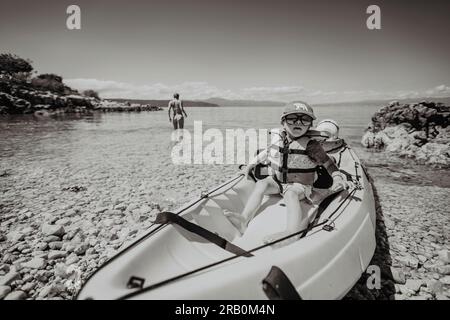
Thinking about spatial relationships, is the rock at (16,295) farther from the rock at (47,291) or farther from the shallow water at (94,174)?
the shallow water at (94,174)

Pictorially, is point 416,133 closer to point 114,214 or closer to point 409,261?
point 409,261

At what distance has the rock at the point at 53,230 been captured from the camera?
14.4ft

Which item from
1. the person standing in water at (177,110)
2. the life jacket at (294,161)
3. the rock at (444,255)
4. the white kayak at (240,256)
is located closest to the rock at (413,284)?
the white kayak at (240,256)

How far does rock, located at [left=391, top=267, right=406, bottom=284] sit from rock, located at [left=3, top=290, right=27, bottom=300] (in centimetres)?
498

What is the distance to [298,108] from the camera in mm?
3670

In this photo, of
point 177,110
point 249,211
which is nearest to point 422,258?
point 249,211

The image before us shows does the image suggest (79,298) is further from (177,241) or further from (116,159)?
(116,159)

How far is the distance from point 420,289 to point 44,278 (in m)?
5.18

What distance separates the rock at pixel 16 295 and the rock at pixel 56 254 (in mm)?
708

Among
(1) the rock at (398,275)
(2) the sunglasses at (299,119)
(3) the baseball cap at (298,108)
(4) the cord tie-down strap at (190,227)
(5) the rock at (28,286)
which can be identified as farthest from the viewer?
(2) the sunglasses at (299,119)

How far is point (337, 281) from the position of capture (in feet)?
8.06

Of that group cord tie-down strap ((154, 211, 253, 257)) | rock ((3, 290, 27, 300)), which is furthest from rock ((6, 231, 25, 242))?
cord tie-down strap ((154, 211, 253, 257))

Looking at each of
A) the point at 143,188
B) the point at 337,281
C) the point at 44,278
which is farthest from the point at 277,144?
the point at 143,188
